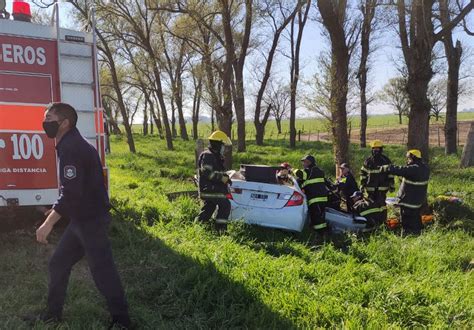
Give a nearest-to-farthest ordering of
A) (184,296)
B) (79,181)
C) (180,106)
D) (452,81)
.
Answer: (79,181), (184,296), (452,81), (180,106)

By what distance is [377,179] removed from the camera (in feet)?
27.5

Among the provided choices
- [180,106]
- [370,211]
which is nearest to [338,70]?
[370,211]

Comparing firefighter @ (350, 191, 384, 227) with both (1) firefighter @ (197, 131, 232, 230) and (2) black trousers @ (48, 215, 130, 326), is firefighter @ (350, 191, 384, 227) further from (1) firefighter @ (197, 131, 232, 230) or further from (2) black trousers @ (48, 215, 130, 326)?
(2) black trousers @ (48, 215, 130, 326)

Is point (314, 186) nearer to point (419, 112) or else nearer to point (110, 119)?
point (419, 112)

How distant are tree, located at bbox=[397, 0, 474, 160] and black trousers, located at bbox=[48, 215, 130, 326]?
771 cm

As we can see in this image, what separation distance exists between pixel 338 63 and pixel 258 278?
7003mm

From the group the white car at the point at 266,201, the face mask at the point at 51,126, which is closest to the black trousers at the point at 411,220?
the white car at the point at 266,201

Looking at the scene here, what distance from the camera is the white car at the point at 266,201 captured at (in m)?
7.08

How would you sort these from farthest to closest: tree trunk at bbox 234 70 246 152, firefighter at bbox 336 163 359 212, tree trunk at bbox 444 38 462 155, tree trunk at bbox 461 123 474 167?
tree trunk at bbox 444 38 462 155, tree trunk at bbox 234 70 246 152, tree trunk at bbox 461 123 474 167, firefighter at bbox 336 163 359 212

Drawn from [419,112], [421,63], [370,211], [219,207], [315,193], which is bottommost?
[370,211]

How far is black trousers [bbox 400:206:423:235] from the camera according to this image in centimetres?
768

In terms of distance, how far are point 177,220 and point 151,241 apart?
3.90 feet

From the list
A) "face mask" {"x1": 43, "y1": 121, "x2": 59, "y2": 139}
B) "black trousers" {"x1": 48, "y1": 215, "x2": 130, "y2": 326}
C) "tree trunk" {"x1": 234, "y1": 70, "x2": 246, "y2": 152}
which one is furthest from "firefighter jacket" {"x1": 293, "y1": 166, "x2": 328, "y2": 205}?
"tree trunk" {"x1": 234, "y1": 70, "x2": 246, "y2": 152}

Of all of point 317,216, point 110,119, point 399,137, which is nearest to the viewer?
→ point 317,216
